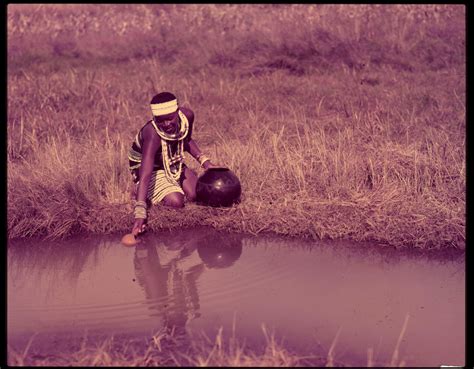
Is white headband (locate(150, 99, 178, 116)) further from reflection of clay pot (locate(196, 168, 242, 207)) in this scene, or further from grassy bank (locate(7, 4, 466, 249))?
grassy bank (locate(7, 4, 466, 249))

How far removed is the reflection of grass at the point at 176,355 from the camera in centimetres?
350

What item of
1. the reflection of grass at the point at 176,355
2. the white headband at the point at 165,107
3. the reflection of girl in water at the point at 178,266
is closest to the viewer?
the reflection of grass at the point at 176,355

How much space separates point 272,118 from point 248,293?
400cm

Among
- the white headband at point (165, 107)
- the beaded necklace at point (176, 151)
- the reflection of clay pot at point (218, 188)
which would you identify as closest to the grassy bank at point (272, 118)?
the reflection of clay pot at point (218, 188)

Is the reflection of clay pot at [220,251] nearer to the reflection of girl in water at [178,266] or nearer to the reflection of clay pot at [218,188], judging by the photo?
the reflection of girl in water at [178,266]

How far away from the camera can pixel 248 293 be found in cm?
449

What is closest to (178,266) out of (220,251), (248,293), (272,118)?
(220,251)

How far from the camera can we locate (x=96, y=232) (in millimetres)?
5648

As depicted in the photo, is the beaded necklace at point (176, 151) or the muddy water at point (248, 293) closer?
the muddy water at point (248, 293)

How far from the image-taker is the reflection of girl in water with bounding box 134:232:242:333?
4344mm

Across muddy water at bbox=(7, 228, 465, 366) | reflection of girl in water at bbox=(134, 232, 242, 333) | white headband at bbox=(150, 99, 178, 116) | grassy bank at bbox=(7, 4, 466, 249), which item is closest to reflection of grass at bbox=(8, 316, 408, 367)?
muddy water at bbox=(7, 228, 465, 366)

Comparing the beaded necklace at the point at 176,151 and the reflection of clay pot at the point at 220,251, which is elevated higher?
the beaded necklace at the point at 176,151

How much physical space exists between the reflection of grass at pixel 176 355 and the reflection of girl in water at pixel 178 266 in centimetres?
27

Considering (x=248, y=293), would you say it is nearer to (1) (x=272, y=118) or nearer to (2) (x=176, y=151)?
(2) (x=176, y=151)
